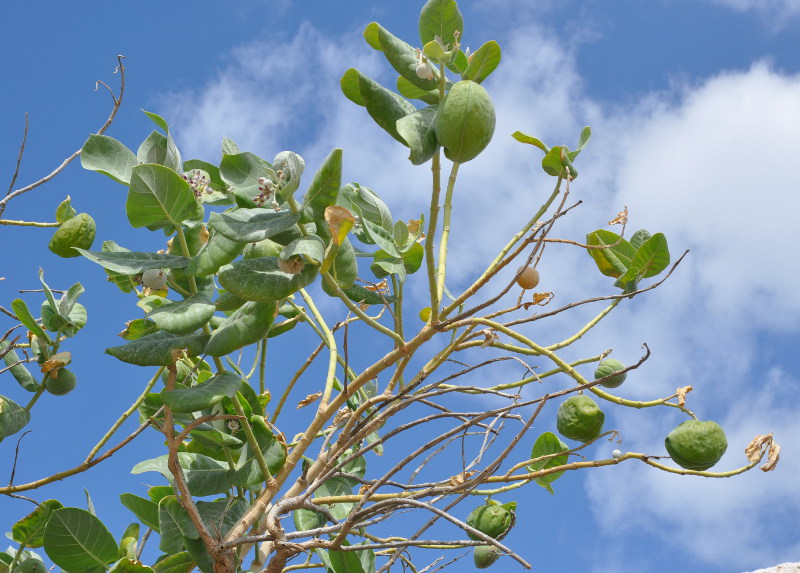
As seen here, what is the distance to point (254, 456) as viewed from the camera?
160 centimetres

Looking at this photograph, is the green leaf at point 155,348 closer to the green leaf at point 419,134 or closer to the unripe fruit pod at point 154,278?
the unripe fruit pod at point 154,278

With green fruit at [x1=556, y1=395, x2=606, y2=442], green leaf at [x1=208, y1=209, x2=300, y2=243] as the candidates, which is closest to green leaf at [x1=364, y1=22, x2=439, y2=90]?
green leaf at [x1=208, y1=209, x2=300, y2=243]

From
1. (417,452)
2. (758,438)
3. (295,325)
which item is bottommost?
(417,452)

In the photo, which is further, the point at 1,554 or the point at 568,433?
the point at 1,554

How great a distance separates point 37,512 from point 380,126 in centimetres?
118

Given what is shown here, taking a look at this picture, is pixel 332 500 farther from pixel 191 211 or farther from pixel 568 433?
pixel 191 211

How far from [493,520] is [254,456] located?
556 millimetres

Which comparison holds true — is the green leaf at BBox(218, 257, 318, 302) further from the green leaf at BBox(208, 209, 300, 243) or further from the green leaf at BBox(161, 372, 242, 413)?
the green leaf at BBox(161, 372, 242, 413)

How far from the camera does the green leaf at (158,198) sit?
139 centimetres

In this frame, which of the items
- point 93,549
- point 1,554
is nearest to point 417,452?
point 93,549

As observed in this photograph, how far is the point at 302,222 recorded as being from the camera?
1.39 meters

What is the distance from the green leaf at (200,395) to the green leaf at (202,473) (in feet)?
0.75

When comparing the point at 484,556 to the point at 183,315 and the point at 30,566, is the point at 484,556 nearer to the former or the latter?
the point at 183,315

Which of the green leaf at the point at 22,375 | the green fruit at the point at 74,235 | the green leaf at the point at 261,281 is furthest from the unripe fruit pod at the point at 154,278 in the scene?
the green leaf at the point at 22,375
